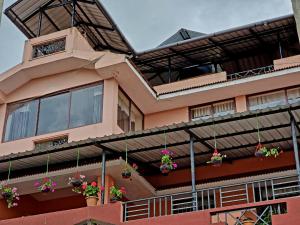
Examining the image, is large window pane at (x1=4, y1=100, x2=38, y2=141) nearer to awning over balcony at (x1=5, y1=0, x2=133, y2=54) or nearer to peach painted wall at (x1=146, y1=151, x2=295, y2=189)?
awning over balcony at (x1=5, y1=0, x2=133, y2=54)

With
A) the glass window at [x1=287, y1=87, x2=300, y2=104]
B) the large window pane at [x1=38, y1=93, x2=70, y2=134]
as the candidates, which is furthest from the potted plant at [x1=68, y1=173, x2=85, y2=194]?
the glass window at [x1=287, y1=87, x2=300, y2=104]

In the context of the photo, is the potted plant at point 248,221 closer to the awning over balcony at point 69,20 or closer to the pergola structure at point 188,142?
the pergola structure at point 188,142

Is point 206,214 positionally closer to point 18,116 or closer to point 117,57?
point 117,57

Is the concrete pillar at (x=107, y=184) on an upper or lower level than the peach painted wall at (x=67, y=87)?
lower

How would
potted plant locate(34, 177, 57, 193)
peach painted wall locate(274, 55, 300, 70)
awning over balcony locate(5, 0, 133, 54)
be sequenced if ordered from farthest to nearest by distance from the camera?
awning over balcony locate(5, 0, 133, 54), peach painted wall locate(274, 55, 300, 70), potted plant locate(34, 177, 57, 193)

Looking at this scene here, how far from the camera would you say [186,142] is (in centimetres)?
1609

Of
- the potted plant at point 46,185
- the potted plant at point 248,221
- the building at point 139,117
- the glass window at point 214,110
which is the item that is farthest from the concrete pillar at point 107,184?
the potted plant at point 248,221

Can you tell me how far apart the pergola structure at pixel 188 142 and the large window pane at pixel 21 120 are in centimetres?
180

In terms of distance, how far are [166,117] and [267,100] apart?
4013 mm

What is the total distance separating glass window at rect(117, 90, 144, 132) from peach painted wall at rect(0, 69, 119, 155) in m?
0.57

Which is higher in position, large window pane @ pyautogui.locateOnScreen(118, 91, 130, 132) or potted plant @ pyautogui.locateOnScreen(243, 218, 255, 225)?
large window pane @ pyautogui.locateOnScreen(118, 91, 130, 132)

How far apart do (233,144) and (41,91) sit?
7909mm

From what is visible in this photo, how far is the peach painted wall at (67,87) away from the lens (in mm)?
18062

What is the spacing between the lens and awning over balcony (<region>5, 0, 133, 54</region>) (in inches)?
821
